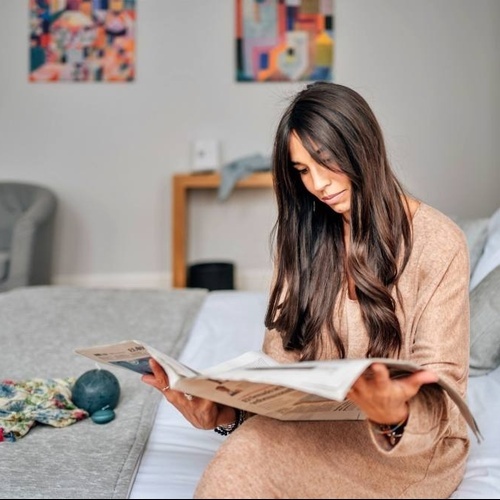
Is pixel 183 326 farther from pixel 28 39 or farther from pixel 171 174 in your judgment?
pixel 28 39

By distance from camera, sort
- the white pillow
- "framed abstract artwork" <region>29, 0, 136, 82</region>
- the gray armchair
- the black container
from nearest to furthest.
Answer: the white pillow, the gray armchair, the black container, "framed abstract artwork" <region>29, 0, 136, 82</region>

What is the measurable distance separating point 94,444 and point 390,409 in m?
0.66

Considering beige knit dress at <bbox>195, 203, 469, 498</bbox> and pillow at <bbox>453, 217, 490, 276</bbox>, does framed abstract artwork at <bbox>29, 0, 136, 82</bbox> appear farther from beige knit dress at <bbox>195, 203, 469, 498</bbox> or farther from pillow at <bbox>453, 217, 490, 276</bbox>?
beige knit dress at <bbox>195, 203, 469, 498</bbox>

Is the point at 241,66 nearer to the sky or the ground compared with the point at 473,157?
nearer to the sky

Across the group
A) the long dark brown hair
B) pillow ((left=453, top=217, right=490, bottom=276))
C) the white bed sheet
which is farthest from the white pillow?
the long dark brown hair

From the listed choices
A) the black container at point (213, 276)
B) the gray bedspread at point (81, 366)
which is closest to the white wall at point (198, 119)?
the black container at point (213, 276)

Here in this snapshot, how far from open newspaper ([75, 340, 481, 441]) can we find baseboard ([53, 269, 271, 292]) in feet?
12.5

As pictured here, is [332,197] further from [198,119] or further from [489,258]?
[198,119]

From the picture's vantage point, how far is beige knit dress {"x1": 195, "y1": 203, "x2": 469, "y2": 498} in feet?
3.41

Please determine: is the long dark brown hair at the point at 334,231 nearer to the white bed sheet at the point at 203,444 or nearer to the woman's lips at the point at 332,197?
the woman's lips at the point at 332,197

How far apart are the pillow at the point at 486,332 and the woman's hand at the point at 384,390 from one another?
33.5 inches

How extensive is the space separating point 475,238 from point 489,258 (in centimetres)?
12

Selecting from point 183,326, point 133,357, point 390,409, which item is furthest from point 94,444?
point 183,326

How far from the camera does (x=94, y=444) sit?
56.9 inches
